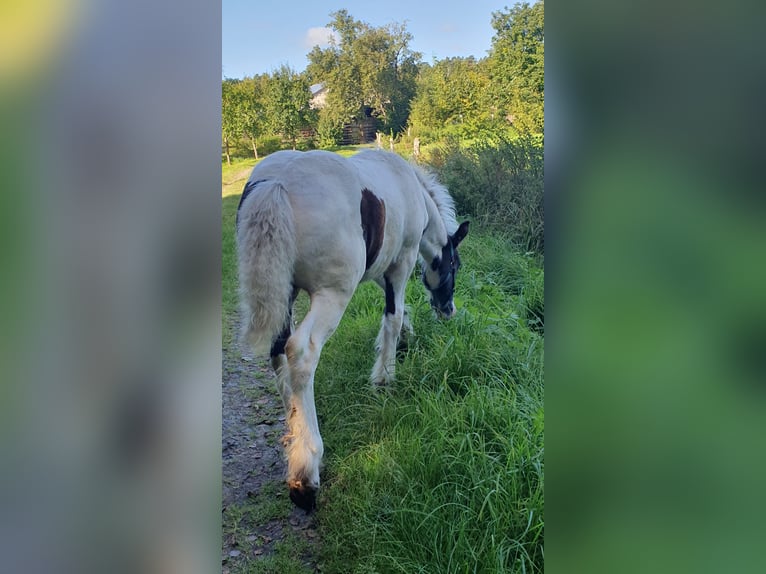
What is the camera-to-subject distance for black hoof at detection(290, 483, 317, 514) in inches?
72.7

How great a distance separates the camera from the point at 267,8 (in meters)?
1.46

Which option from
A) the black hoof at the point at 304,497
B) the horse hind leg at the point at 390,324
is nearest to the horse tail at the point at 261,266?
the black hoof at the point at 304,497

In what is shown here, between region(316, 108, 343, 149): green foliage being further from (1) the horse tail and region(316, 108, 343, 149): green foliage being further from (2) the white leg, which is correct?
(2) the white leg

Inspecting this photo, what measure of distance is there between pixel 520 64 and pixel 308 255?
1.16 m

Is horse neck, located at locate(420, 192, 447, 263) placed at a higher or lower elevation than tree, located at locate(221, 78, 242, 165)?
lower

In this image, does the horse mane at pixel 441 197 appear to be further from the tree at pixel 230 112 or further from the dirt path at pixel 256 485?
the dirt path at pixel 256 485

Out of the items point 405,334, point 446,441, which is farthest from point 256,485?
point 405,334

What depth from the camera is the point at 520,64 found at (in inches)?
76.4

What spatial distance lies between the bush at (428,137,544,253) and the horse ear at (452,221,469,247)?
88 millimetres

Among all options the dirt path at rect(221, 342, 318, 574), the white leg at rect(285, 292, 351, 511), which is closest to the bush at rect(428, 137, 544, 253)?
the white leg at rect(285, 292, 351, 511)

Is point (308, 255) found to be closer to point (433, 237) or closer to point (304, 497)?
point (304, 497)
